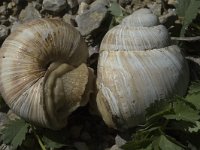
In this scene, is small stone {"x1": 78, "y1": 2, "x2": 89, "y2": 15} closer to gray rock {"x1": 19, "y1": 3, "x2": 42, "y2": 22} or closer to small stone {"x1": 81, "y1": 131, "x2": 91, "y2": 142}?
gray rock {"x1": 19, "y1": 3, "x2": 42, "y2": 22}

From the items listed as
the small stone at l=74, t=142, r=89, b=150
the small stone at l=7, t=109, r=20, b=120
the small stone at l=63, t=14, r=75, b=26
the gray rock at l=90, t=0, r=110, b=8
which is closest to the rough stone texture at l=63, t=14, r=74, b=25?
the small stone at l=63, t=14, r=75, b=26

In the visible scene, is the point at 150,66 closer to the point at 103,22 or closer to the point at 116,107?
the point at 116,107

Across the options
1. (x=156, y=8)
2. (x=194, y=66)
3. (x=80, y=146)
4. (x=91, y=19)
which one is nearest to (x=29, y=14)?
(x=91, y=19)

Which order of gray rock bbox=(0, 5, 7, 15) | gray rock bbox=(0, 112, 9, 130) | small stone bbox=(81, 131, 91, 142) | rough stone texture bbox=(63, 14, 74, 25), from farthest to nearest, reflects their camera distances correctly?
gray rock bbox=(0, 5, 7, 15), rough stone texture bbox=(63, 14, 74, 25), gray rock bbox=(0, 112, 9, 130), small stone bbox=(81, 131, 91, 142)

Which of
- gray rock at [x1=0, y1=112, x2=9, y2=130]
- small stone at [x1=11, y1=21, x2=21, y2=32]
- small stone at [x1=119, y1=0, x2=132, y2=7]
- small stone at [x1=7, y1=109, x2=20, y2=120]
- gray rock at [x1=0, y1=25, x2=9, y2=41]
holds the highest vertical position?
small stone at [x1=119, y1=0, x2=132, y2=7]

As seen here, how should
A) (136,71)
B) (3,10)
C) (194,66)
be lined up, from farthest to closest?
(3,10)
(194,66)
(136,71)

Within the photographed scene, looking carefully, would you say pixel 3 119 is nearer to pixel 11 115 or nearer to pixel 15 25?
pixel 11 115

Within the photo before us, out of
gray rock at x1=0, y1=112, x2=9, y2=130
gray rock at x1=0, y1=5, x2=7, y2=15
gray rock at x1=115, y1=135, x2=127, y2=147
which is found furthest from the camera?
gray rock at x1=0, y1=5, x2=7, y2=15
